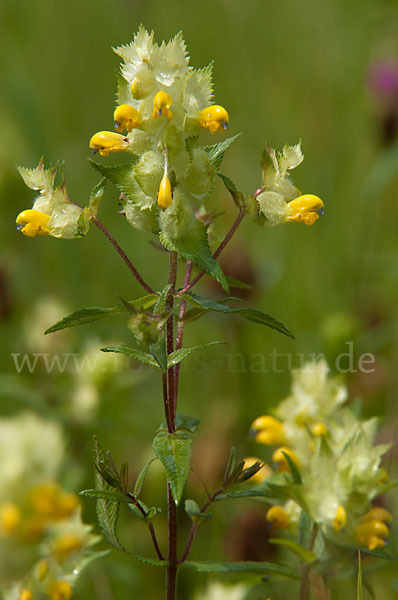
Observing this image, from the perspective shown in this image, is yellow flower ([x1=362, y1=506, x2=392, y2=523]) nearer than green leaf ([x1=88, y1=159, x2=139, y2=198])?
No

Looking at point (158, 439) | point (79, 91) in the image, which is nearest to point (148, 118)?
point (158, 439)

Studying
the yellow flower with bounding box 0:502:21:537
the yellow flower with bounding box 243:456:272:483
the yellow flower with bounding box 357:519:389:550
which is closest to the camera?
the yellow flower with bounding box 357:519:389:550

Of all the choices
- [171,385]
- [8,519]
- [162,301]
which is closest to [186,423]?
[171,385]

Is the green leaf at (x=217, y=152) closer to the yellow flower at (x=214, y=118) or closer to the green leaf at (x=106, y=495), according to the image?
the yellow flower at (x=214, y=118)

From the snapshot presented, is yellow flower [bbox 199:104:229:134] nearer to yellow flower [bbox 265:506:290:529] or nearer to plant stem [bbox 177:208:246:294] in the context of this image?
plant stem [bbox 177:208:246:294]

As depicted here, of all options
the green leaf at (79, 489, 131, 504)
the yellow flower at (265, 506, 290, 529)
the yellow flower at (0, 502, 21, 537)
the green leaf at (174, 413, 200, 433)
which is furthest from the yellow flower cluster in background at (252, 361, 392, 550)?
the yellow flower at (0, 502, 21, 537)

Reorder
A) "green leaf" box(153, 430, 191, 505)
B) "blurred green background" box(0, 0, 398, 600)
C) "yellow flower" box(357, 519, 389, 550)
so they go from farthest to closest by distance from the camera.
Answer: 1. "blurred green background" box(0, 0, 398, 600)
2. "yellow flower" box(357, 519, 389, 550)
3. "green leaf" box(153, 430, 191, 505)

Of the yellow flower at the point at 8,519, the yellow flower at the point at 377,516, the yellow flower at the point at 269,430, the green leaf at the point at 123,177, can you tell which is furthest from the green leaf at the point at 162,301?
the yellow flower at the point at 8,519
